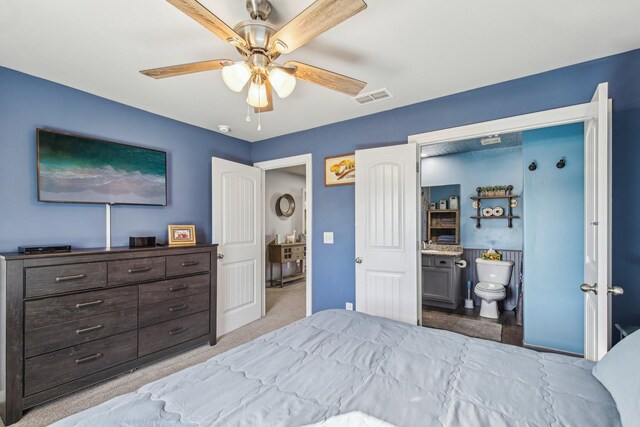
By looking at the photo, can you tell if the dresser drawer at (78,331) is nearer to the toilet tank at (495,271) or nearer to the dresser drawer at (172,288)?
the dresser drawer at (172,288)

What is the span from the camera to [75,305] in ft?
6.91

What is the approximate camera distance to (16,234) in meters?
2.16

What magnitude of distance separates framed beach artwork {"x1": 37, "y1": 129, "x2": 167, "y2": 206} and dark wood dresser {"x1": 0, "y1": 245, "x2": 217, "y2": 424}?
1.97 feet

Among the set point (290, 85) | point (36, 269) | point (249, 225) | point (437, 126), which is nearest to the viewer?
point (290, 85)

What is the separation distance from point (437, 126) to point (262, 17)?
1.86 meters

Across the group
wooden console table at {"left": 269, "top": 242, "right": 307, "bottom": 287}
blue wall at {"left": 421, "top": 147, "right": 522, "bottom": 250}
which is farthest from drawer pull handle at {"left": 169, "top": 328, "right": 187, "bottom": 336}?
blue wall at {"left": 421, "top": 147, "right": 522, "bottom": 250}

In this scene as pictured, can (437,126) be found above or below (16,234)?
above

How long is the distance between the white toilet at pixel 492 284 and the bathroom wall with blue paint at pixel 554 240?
865 mm

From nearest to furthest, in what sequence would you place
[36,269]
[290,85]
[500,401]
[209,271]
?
[500,401], [290,85], [36,269], [209,271]

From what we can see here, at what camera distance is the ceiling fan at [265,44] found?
1.18 meters

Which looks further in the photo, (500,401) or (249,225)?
(249,225)

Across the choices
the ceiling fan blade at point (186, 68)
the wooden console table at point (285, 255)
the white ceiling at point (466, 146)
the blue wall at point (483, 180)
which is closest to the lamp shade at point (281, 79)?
the ceiling fan blade at point (186, 68)

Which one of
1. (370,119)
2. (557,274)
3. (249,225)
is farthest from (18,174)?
(557,274)

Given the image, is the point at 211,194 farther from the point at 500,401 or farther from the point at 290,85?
the point at 500,401
